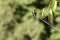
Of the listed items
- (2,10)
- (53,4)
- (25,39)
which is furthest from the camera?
(2,10)

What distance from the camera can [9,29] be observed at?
2.25 metres

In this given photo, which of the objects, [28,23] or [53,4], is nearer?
[53,4]

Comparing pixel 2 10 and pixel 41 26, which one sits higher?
pixel 2 10

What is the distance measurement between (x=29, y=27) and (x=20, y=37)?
162 mm

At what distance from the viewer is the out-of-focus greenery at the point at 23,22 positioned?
2.17 m

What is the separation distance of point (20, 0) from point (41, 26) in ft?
1.57

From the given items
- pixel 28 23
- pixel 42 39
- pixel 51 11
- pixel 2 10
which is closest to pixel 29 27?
pixel 28 23

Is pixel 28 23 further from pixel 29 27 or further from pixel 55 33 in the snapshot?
pixel 55 33

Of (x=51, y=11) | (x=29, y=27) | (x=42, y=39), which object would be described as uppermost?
(x=51, y=11)

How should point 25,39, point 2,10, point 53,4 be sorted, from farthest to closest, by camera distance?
point 2,10 < point 25,39 < point 53,4

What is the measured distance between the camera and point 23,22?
2.28 m

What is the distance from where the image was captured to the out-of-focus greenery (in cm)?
217

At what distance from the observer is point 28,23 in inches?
87.8

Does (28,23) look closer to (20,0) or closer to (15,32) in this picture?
(15,32)
